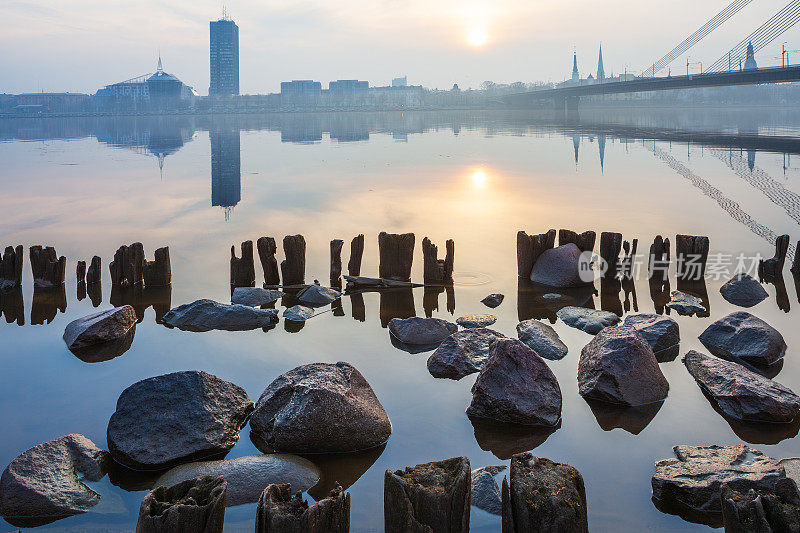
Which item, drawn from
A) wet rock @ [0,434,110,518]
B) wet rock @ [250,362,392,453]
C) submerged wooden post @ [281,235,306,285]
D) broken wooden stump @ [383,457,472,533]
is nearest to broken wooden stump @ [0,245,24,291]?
submerged wooden post @ [281,235,306,285]

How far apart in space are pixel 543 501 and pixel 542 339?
5196 mm

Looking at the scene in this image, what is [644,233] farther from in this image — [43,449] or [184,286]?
[43,449]

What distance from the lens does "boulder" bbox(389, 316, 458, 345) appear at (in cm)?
1044

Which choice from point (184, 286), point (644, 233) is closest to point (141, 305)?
point (184, 286)

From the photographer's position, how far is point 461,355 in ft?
30.9

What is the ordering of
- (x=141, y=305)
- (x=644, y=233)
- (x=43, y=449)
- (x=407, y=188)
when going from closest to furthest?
(x=43, y=449) < (x=141, y=305) < (x=644, y=233) < (x=407, y=188)

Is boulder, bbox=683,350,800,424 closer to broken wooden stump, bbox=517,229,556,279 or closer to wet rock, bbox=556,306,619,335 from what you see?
wet rock, bbox=556,306,619,335

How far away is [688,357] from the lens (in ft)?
30.5

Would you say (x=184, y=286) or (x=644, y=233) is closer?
(x=184, y=286)

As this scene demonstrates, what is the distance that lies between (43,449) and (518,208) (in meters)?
17.9

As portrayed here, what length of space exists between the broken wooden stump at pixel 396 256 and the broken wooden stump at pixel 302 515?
8.72 m

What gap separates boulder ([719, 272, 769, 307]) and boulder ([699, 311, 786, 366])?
233 cm

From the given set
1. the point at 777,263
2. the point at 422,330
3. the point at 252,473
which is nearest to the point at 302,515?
the point at 252,473

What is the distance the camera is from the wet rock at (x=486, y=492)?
6.16 m
